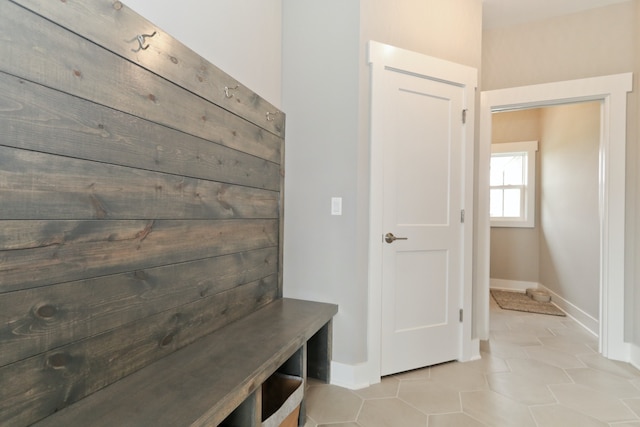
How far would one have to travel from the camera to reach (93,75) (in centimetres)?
92

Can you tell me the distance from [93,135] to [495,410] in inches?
89.5

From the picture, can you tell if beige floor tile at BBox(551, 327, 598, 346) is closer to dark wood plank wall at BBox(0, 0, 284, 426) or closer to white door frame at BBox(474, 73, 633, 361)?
white door frame at BBox(474, 73, 633, 361)

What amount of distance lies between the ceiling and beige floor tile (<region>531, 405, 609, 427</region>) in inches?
114

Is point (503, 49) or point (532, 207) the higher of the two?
point (503, 49)

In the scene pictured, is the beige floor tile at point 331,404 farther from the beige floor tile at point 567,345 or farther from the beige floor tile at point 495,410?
the beige floor tile at point 567,345

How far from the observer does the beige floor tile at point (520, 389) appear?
1.82 meters

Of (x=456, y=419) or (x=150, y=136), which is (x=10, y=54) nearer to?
(x=150, y=136)

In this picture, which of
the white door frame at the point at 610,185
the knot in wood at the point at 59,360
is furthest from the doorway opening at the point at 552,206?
the knot in wood at the point at 59,360

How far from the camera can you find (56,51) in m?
0.82

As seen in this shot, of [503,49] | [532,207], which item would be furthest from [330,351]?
[532,207]

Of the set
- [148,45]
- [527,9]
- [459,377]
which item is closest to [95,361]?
[148,45]

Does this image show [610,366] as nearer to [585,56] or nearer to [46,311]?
[585,56]

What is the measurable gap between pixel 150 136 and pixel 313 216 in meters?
1.17

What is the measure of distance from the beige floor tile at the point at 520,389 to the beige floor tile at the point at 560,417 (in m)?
0.06
